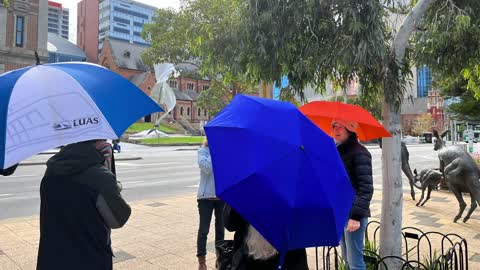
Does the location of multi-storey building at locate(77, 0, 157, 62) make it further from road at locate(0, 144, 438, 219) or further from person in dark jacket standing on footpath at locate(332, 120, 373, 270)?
person in dark jacket standing on footpath at locate(332, 120, 373, 270)

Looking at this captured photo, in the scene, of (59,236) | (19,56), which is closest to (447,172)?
(59,236)

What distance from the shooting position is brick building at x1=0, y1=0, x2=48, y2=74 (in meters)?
40.5

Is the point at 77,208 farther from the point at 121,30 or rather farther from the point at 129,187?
the point at 121,30

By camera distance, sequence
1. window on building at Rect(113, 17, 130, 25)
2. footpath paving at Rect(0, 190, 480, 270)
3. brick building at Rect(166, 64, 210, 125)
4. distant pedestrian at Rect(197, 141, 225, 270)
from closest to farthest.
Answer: distant pedestrian at Rect(197, 141, 225, 270) → footpath paving at Rect(0, 190, 480, 270) → brick building at Rect(166, 64, 210, 125) → window on building at Rect(113, 17, 130, 25)

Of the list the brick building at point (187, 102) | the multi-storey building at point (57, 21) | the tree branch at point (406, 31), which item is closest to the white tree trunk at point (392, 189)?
the tree branch at point (406, 31)

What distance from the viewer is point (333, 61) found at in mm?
3818

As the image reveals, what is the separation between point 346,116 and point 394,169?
1.03 metres

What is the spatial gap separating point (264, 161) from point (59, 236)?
135 centimetres

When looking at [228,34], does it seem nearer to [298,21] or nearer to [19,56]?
[298,21]

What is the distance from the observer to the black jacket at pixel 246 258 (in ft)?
7.84

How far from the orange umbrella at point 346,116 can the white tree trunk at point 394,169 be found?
0.35 meters

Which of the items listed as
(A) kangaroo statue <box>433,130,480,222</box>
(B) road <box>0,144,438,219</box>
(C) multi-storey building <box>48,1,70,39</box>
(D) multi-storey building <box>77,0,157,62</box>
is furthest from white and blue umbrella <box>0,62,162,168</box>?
(C) multi-storey building <box>48,1,70,39</box>

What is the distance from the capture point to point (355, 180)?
356cm

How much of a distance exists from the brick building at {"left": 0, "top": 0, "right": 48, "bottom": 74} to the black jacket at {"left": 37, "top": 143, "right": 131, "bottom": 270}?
4389 cm
